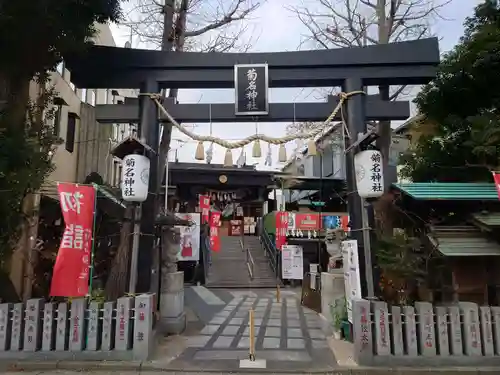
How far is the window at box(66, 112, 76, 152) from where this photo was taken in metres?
15.1

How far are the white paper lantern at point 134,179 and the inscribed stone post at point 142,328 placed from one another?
6.80 ft

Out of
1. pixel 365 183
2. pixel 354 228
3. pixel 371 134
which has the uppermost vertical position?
pixel 371 134

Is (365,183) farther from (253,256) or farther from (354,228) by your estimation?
(253,256)

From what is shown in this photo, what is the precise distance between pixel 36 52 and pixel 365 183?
26.0ft

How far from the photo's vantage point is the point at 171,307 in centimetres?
1038

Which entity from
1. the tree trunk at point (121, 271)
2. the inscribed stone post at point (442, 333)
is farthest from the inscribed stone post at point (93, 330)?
the inscribed stone post at point (442, 333)

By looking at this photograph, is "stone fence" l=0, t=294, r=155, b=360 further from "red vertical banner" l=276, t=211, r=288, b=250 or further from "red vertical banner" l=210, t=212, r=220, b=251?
"red vertical banner" l=210, t=212, r=220, b=251

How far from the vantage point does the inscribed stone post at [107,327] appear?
7571 mm

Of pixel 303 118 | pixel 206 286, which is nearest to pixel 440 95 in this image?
pixel 303 118

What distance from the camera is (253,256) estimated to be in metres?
26.9

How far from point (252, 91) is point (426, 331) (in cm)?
625

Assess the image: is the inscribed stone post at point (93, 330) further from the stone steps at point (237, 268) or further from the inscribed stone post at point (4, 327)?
the stone steps at point (237, 268)

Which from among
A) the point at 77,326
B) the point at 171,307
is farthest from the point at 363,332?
the point at 77,326

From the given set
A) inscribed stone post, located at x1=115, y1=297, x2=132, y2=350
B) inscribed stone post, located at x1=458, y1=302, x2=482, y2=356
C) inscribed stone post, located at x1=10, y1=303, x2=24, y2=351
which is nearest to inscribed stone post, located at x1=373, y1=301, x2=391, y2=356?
inscribed stone post, located at x1=458, y1=302, x2=482, y2=356
